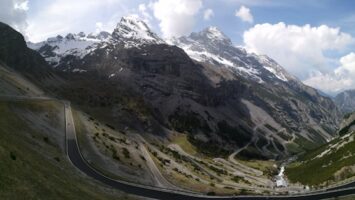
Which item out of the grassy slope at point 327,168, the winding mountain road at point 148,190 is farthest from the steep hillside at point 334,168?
the winding mountain road at point 148,190

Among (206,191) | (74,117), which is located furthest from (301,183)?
(74,117)

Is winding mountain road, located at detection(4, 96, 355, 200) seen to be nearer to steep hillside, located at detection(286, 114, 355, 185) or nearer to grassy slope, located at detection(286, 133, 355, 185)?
steep hillside, located at detection(286, 114, 355, 185)

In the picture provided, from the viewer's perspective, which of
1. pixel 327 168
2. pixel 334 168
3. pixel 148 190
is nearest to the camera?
pixel 148 190

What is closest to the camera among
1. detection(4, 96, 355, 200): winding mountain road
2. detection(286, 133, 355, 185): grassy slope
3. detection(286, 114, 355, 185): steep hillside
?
detection(4, 96, 355, 200): winding mountain road

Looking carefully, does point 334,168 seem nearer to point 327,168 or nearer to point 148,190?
point 327,168

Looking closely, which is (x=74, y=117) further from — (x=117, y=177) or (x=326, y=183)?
(x=326, y=183)

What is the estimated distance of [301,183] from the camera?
170000 millimetres

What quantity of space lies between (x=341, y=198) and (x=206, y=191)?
34.7 m

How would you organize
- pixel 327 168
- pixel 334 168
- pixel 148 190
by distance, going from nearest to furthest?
pixel 148 190, pixel 334 168, pixel 327 168

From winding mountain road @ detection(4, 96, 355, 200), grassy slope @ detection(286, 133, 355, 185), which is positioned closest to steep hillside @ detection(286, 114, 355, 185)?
grassy slope @ detection(286, 133, 355, 185)

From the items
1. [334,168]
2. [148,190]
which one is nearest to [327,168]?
[334,168]

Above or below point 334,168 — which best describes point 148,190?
below

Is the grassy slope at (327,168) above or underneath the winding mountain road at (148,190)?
above

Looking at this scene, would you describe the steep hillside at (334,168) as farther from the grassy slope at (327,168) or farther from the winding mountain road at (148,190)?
the winding mountain road at (148,190)
